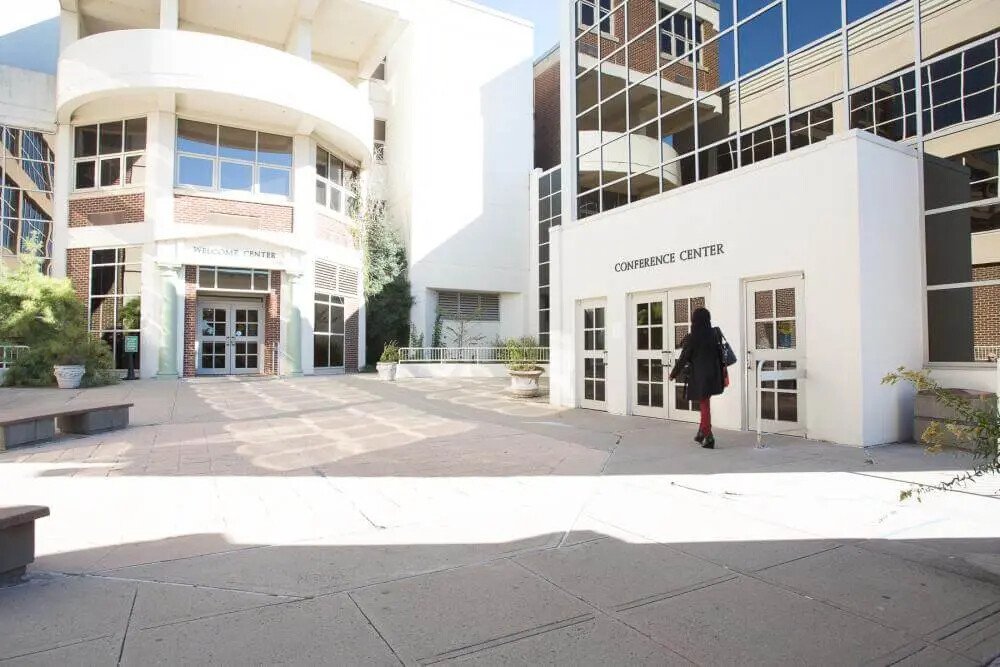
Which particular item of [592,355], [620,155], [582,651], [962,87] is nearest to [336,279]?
[620,155]

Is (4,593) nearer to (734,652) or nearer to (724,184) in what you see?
(734,652)

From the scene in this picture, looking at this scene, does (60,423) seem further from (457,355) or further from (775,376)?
(457,355)

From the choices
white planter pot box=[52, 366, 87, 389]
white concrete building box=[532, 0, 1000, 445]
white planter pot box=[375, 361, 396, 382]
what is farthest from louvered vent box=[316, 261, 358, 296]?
white concrete building box=[532, 0, 1000, 445]

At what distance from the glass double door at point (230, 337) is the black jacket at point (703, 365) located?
16232mm

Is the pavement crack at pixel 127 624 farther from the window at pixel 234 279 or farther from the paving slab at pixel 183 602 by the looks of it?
the window at pixel 234 279

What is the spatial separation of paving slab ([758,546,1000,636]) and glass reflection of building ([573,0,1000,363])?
5.74m

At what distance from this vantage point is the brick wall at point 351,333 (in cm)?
2256

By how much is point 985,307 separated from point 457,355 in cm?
1780

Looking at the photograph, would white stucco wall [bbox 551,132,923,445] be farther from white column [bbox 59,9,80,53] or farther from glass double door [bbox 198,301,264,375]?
white column [bbox 59,9,80,53]

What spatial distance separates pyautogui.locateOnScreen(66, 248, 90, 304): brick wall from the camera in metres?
18.2

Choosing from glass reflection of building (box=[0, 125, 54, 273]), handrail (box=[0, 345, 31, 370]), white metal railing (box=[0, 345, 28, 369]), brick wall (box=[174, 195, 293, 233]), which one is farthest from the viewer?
glass reflection of building (box=[0, 125, 54, 273])

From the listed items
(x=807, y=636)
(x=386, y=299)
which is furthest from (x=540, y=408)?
(x=386, y=299)

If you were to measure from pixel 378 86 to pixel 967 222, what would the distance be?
82.3ft

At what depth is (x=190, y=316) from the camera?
1858 cm
